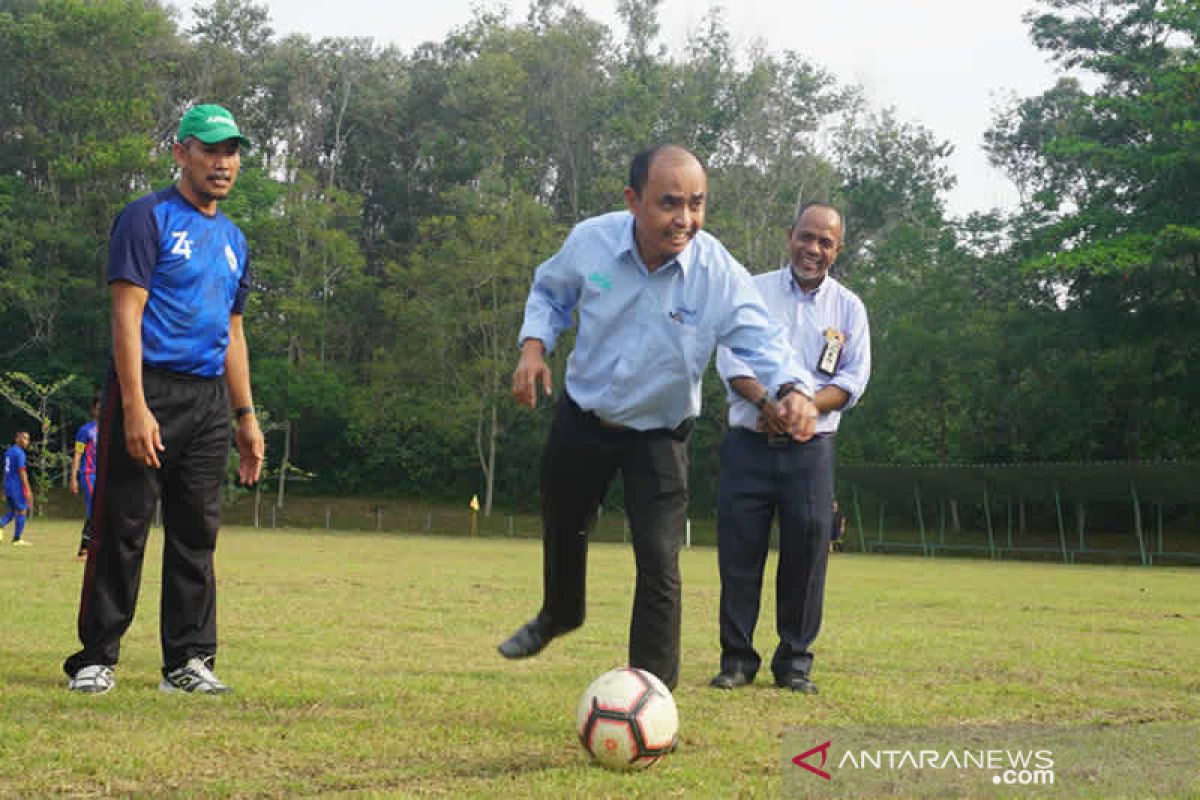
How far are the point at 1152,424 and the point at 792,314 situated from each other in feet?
135

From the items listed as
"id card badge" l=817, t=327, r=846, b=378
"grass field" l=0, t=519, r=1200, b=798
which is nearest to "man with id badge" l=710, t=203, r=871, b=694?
"id card badge" l=817, t=327, r=846, b=378

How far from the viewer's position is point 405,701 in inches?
210

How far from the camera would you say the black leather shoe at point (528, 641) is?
5703 millimetres

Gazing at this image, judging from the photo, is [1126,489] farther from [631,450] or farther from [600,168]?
[600,168]

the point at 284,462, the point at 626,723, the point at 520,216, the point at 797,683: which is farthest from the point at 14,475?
the point at 520,216

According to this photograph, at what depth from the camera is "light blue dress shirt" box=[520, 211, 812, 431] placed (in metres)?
5.23

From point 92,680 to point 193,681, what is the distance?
39 cm

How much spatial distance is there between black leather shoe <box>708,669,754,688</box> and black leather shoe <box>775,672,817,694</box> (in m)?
0.16

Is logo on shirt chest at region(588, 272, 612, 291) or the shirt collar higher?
the shirt collar

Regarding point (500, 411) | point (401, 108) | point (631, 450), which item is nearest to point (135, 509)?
point (631, 450)

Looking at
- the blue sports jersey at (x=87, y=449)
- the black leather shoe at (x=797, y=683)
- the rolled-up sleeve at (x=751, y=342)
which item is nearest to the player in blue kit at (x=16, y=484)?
the blue sports jersey at (x=87, y=449)

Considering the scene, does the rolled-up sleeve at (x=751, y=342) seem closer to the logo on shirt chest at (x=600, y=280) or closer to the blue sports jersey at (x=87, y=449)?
the logo on shirt chest at (x=600, y=280)

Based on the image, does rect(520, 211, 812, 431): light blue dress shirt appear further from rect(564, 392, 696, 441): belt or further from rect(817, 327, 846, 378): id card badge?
rect(817, 327, 846, 378): id card badge

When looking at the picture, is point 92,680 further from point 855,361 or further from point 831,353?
point 855,361
